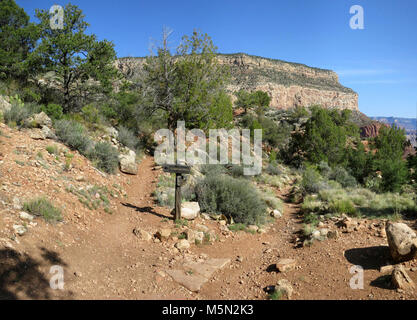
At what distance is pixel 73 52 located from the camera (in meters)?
12.2

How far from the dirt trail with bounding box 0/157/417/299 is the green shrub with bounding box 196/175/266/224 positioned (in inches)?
37.8

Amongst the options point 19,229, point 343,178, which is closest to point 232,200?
point 19,229

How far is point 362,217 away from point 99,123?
40.3 feet

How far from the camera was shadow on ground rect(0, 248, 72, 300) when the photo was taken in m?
3.50

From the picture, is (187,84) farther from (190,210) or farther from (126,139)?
(190,210)

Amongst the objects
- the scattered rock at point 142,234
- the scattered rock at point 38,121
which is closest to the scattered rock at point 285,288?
the scattered rock at point 142,234

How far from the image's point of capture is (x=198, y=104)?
14969 millimetres

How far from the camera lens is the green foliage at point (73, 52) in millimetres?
11781

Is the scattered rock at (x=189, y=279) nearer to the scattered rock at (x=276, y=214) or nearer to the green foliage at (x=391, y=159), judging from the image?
the scattered rock at (x=276, y=214)

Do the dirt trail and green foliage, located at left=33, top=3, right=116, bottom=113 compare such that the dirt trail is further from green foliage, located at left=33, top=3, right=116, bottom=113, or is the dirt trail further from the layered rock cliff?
the layered rock cliff

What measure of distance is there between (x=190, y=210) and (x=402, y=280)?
5199 mm

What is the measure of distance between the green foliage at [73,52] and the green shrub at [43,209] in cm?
850
